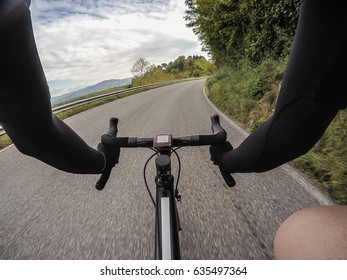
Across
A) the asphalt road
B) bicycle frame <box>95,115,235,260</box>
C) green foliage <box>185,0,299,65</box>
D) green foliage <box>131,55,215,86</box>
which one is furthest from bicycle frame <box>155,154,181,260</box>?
green foliage <box>131,55,215,86</box>

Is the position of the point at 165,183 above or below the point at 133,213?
above

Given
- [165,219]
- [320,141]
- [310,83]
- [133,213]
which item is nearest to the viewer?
[310,83]

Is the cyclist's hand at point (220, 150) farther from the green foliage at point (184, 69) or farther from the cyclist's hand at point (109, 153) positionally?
the green foliage at point (184, 69)

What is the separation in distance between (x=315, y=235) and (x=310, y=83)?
52 centimetres

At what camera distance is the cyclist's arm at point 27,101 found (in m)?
0.62

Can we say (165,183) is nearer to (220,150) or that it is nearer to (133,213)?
(220,150)

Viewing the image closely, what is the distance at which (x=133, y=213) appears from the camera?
7.82 feet

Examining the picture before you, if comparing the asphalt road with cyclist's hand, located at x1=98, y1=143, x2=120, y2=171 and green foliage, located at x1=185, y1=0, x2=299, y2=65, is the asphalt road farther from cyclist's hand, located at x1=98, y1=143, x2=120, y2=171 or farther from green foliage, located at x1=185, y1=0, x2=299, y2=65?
green foliage, located at x1=185, y1=0, x2=299, y2=65

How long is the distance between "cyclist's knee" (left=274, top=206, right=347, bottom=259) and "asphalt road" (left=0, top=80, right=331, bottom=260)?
3.49 ft

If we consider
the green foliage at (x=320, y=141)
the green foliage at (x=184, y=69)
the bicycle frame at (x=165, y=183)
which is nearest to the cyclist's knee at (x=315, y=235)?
the bicycle frame at (x=165, y=183)

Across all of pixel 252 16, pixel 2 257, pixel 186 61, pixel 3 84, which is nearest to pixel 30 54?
pixel 3 84

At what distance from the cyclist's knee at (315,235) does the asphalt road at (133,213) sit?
3.49ft

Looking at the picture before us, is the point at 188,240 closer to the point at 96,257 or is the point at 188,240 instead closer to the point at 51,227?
the point at 96,257

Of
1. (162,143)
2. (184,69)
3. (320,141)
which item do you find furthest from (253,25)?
(184,69)
